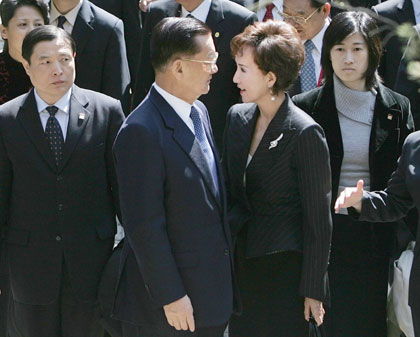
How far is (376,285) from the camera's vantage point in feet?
16.9

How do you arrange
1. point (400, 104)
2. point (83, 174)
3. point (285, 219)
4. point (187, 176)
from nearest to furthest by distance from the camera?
point (187, 176), point (285, 219), point (83, 174), point (400, 104)

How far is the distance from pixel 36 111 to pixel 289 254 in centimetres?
160

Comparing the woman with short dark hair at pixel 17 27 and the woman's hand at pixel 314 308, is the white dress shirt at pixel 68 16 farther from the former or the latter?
the woman's hand at pixel 314 308

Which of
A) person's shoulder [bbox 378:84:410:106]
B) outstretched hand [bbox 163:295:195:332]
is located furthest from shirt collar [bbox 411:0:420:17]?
outstretched hand [bbox 163:295:195:332]

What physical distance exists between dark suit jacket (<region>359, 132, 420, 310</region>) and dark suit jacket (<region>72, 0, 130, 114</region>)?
2153 millimetres

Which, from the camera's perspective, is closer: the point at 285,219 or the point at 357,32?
the point at 285,219

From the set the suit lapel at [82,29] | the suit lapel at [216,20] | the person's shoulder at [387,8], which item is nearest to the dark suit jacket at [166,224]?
the suit lapel at [216,20]

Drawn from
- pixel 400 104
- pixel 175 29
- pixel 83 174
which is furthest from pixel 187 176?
pixel 400 104

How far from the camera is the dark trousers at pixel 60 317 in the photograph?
4762 mm

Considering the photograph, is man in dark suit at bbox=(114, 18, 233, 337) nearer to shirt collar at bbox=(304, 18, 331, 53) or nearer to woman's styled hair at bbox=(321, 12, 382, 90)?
woman's styled hair at bbox=(321, 12, 382, 90)

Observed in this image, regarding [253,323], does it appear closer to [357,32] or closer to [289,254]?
[289,254]

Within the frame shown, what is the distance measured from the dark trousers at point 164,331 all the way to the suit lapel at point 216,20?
2.26 metres

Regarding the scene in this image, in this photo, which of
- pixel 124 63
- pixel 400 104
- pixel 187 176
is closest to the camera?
pixel 187 176

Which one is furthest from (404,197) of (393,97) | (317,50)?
(317,50)
